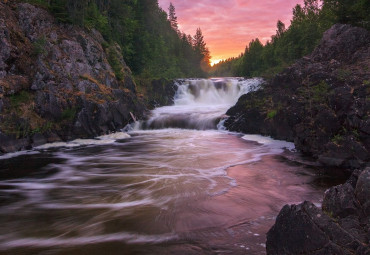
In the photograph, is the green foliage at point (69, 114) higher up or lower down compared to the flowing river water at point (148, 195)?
higher up

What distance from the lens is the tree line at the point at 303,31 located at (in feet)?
63.4

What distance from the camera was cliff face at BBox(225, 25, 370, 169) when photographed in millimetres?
10188

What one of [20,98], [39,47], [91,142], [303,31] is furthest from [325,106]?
[303,31]

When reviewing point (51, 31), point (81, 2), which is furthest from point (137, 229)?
point (81, 2)

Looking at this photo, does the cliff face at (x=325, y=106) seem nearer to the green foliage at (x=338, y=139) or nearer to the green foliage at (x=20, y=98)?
the green foliage at (x=338, y=139)

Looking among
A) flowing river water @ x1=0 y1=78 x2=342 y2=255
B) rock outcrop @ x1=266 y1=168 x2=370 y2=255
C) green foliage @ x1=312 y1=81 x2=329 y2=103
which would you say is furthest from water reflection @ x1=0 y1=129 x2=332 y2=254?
green foliage @ x1=312 y1=81 x2=329 y2=103

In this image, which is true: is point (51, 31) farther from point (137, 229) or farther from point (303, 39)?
point (303, 39)

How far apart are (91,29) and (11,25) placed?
748cm

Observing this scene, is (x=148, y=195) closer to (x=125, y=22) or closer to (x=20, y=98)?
(x=20, y=98)

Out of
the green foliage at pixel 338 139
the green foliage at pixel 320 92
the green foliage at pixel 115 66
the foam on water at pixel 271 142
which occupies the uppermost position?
the green foliage at pixel 115 66

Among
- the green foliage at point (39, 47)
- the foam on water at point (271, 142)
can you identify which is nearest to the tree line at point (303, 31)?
the foam on water at point (271, 142)

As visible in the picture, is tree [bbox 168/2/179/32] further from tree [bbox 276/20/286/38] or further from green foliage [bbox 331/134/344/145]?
green foliage [bbox 331/134/344/145]

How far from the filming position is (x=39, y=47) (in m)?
16.5

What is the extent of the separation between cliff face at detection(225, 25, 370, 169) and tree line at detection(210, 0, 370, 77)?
3.19 ft
